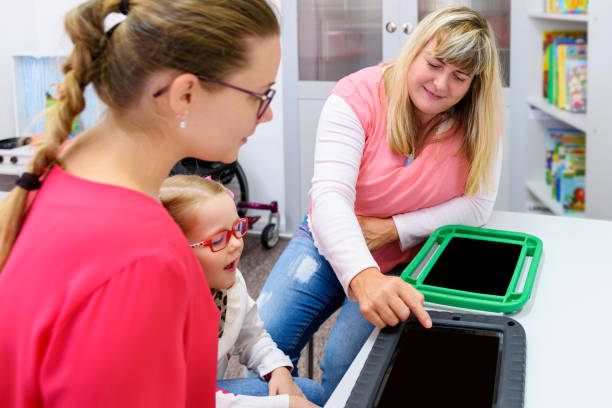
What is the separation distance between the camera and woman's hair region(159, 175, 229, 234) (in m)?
1.12

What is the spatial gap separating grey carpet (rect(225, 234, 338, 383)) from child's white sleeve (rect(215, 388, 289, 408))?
4.08ft

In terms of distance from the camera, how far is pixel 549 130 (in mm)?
3197

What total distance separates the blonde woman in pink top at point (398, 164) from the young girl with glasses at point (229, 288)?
25cm

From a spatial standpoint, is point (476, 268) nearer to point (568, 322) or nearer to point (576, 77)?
point (568, 322)

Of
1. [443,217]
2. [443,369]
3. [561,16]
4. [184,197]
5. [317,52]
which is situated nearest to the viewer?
[443,369]

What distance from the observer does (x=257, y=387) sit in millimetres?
1316

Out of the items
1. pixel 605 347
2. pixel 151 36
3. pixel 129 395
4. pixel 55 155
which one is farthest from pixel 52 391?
pixel 605 347

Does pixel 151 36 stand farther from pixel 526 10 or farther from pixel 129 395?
pixel 526 10

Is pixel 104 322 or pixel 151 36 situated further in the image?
pixel 151 36

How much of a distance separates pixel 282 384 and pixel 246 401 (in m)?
0.18

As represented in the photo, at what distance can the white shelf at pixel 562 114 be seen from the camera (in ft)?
8.15

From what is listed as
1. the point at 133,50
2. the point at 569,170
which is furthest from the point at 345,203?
the point at 569,170

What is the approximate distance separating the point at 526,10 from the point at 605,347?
2.35 metres

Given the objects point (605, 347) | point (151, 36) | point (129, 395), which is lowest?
point (605, 347)
